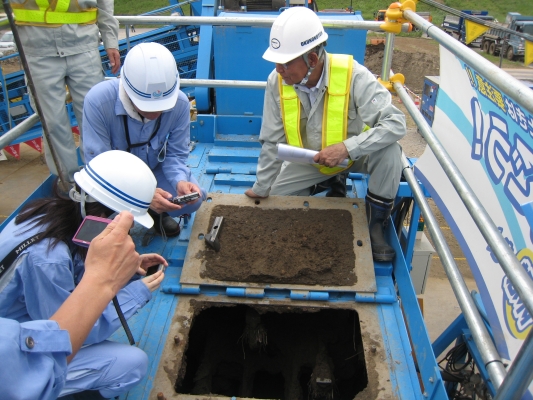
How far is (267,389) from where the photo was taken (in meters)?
3.21

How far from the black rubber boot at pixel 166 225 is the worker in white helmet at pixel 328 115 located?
0.55 m

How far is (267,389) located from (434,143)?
206 cm

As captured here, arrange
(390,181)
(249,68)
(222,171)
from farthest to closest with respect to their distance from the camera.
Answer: (249,68), (222,171), (390,181)

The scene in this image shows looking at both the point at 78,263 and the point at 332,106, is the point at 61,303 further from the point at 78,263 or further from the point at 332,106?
the point at 332,106

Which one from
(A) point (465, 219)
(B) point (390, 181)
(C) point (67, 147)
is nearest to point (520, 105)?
(A) point (465, 219)

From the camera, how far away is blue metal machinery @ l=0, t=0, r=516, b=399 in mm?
2102

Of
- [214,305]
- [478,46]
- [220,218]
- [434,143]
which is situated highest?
[434,143]

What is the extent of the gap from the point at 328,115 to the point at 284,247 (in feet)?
2.86

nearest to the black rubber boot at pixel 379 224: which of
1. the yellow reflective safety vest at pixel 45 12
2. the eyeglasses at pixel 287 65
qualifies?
the eyeglasses at pixel 287 65

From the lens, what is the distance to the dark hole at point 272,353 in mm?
2703

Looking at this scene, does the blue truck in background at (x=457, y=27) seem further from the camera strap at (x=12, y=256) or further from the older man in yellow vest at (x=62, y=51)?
the camera strap at (x=12, y=256)

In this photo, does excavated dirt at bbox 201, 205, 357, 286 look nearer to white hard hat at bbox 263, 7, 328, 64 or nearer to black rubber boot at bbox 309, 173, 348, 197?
black rubber boot at bbox 309, 173, 348, 197

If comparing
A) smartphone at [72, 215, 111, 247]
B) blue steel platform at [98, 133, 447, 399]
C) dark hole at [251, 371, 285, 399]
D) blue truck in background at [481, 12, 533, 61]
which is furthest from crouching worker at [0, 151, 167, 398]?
blue truck in background at [481, 12, 533, 61]

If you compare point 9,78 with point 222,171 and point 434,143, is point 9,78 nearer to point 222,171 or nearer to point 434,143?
point 222,171
